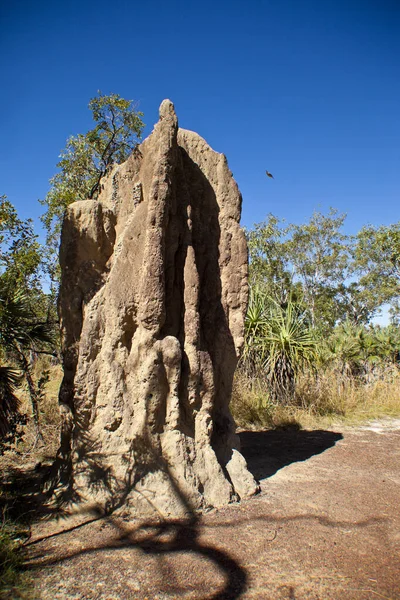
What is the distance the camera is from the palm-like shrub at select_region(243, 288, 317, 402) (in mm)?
9734

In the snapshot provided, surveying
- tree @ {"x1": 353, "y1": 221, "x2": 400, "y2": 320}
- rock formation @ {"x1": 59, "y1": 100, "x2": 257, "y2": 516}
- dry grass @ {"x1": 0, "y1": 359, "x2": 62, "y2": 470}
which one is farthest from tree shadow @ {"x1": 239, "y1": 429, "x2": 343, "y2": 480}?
tree @ {"x1": 353, "y1": 221, "x2": 400, "y2": 320}

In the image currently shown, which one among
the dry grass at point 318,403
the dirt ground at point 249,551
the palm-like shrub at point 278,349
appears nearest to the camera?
the dirt ground at point 249,551

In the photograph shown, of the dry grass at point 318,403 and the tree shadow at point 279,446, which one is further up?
the dry grass at point 318,403

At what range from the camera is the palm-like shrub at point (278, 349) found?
31.9 ft

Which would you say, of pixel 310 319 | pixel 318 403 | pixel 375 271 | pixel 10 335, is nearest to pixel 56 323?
pixel 10 335

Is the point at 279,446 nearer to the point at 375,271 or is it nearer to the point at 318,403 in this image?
the point at 318,403

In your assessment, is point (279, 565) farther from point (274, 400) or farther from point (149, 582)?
point (274, 400)

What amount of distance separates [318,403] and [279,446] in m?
3.02

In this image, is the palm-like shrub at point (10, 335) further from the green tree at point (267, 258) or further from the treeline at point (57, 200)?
the green tree at point (267, 258)

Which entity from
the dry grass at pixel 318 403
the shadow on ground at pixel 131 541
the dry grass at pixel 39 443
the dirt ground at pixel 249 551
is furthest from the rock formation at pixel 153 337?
the dry grass at pixel 318 403

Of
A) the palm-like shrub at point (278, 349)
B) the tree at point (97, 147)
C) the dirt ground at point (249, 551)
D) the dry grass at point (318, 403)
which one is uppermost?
the tree at point (97, 147)

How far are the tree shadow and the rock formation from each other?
1175 millimetres

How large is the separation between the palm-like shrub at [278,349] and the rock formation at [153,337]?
4.61 m

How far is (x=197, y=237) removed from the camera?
17.2 feet
